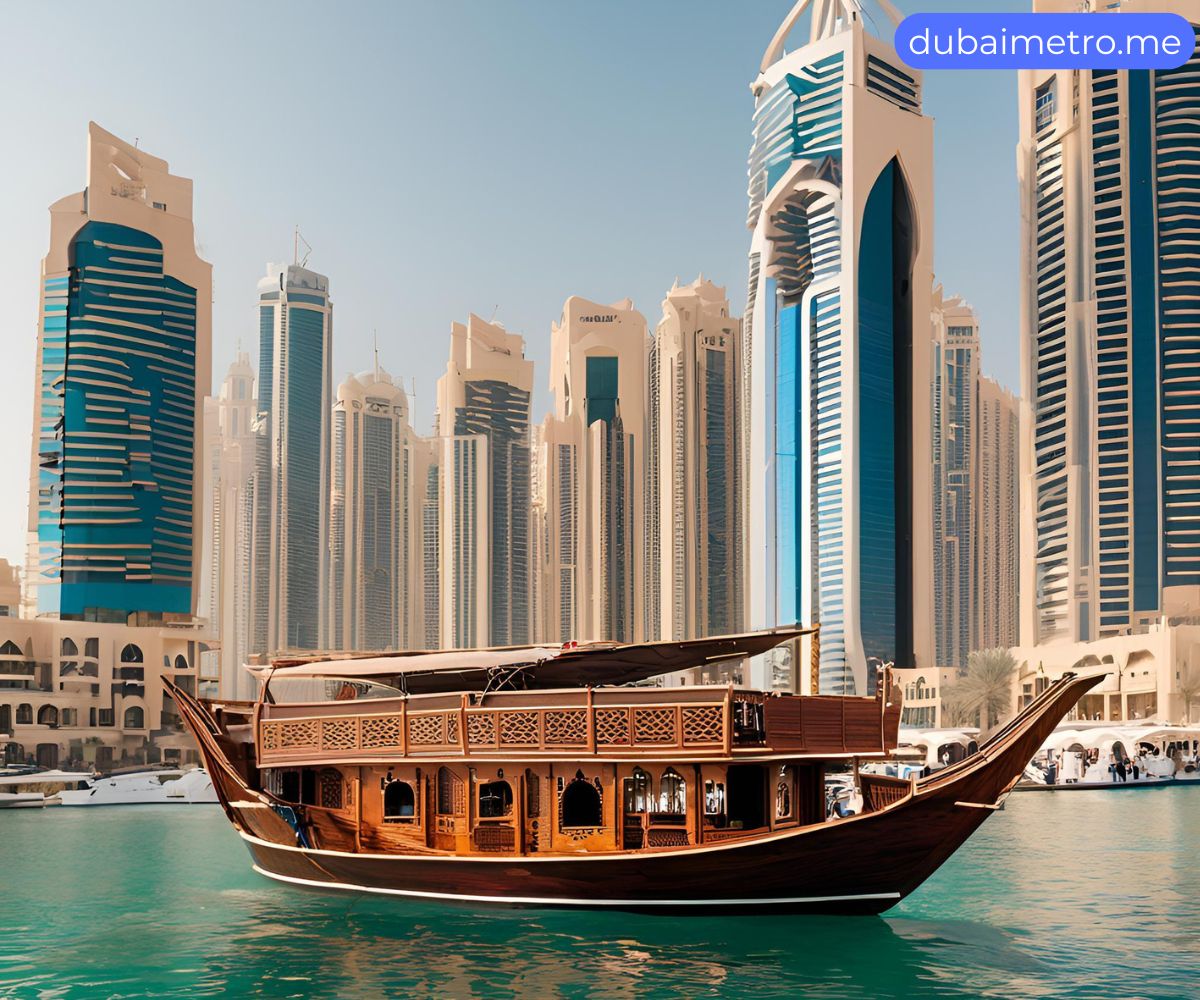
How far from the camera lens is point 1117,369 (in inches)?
3580

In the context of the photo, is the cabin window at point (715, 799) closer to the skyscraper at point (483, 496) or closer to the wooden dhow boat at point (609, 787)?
the wooden dhow boat at point (609, 787)

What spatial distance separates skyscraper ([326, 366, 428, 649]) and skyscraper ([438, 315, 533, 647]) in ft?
22.0

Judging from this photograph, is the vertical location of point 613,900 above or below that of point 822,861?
below

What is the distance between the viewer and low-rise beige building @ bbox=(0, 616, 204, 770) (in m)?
66.6

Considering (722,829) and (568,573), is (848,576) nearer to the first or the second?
(568,573)

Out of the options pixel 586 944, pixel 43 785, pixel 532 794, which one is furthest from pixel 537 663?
pixel 43 785

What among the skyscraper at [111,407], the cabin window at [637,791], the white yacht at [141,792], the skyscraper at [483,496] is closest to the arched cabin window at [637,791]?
the cabin window at [637,791]

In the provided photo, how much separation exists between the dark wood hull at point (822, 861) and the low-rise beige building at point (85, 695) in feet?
182

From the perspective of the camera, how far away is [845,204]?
93812mm

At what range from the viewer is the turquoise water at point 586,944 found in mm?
13758

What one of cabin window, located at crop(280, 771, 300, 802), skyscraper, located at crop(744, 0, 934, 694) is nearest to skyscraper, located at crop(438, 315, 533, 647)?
skyscraper, located at crop(744, 0, 934, 694)

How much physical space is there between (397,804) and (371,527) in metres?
107

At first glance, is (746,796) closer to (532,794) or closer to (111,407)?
(532,794)

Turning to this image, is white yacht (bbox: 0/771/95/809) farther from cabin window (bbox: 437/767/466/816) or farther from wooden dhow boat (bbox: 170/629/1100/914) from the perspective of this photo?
cabin window (bbox: 437/767/466/816)
